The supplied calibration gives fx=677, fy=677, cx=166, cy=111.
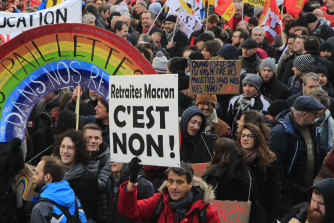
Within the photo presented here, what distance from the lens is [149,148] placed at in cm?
520

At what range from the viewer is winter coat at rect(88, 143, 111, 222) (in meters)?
6.52

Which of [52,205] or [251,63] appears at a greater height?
[251,63]

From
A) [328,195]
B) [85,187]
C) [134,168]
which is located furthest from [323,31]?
[134,168]

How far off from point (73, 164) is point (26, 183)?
2.16 feet

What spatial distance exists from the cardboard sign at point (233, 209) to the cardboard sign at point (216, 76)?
2.38m

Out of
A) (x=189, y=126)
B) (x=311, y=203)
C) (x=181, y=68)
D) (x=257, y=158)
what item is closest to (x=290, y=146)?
(x=257, y=158)

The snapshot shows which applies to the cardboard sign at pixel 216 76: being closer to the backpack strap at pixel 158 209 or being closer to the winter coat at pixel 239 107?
the winter coat at pixel 239 107

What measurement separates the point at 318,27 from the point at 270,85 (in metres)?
5.03

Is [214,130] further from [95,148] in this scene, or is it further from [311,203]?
[311,203]

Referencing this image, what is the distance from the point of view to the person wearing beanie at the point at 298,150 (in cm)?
710

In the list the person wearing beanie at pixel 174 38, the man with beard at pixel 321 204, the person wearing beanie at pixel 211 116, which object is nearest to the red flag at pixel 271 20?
the person wearing beanie at pixel 174 38

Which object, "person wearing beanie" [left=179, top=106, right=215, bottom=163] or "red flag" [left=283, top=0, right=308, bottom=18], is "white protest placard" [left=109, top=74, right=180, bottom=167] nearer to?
"person wearing beanie" [left=179, top=106, right=215, bottom=163]

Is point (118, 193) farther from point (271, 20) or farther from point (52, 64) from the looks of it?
point (271, 20)

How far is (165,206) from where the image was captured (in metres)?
5.22
